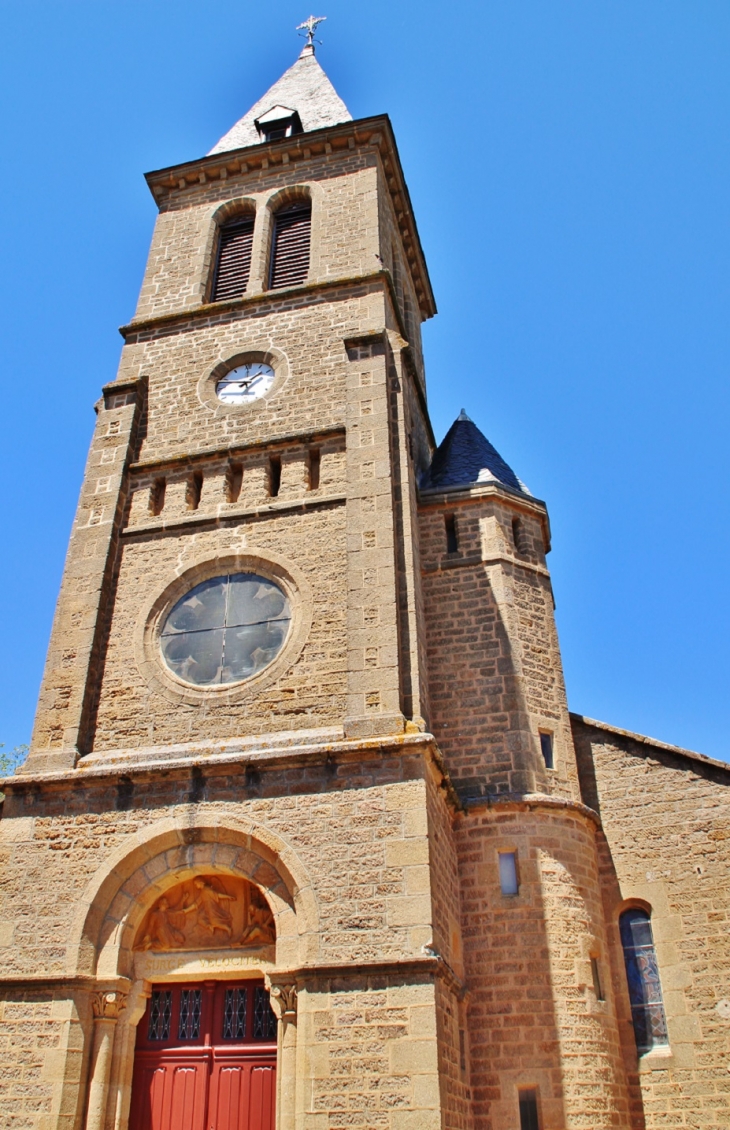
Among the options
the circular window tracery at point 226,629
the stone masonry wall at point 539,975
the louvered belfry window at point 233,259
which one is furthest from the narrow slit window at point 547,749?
the louvered belfry window at point 233,259

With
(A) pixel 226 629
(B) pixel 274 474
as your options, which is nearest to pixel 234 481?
(B) pixel 274 474

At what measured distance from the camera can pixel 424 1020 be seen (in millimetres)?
7984

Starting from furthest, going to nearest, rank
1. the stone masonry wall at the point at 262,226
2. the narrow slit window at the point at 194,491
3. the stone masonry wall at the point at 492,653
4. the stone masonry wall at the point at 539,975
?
1. the stone masonry wall at the point at 262,226
2. the narrow slit window at the point at 194,491
3. the stone masonry wall at the point at 492,653
4. the stone masonry wall at the point at 539,975

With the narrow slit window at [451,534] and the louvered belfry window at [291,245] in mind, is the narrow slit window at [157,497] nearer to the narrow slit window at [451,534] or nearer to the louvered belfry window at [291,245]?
the narrow slit window at [451,534]

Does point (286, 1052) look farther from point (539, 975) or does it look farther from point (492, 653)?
point (492, 653)

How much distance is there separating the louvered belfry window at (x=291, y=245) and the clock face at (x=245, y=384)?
237cm

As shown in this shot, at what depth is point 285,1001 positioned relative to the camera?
8.53 m

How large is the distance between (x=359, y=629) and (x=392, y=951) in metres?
3.49

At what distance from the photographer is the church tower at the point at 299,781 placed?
8.62 m

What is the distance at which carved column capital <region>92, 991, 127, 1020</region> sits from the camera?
892 centimetres

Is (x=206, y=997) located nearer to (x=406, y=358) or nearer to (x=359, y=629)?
(x=359, y=629)

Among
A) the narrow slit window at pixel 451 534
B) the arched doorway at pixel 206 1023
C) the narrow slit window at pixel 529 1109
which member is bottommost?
the narrow slit window at pixel 529 1109

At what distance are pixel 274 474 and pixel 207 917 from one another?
586cm

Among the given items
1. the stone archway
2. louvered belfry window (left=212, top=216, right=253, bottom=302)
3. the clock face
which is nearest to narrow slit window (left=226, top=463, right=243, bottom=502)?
the clock face
